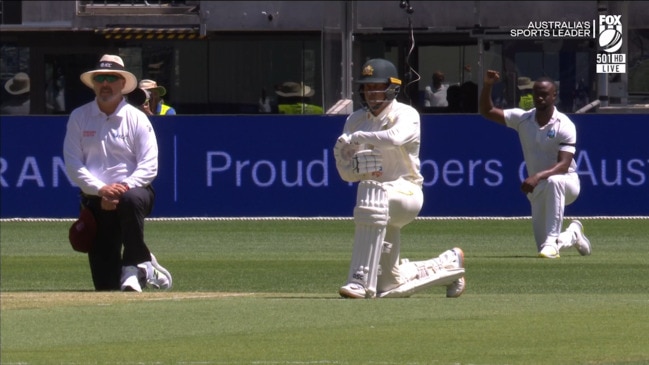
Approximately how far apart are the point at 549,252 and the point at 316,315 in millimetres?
6136

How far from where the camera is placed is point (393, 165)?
11797mm

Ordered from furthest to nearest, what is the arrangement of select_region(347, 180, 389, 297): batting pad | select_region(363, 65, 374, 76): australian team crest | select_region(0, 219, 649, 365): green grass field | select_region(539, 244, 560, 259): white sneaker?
select_region(539, 244, 560, 259): white sneaker → select_region(363, 65, 374, 76): australian team crest → select_region(347, 180, 389, 297): batting pad → select_region(0, 219, 649, 365): green grass field

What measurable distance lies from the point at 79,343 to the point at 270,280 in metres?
5.04

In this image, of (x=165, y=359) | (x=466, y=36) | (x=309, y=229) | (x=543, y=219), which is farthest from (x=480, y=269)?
(x=466, y=36)

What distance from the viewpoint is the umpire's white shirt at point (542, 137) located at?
16609mm

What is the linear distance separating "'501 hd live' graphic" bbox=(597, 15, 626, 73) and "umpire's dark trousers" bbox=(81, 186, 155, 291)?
574 inches

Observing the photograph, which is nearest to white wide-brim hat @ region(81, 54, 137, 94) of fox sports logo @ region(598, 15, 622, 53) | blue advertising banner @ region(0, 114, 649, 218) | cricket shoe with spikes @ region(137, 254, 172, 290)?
cricket shoe with spikes @ region(137, 254, 172, 290)

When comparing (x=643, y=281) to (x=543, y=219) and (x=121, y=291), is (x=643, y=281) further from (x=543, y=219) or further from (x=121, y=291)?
(x=121, y=291)

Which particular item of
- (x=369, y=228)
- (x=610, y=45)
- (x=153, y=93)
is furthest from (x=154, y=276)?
(x=610, y=45)

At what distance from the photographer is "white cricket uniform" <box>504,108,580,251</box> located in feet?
54.4

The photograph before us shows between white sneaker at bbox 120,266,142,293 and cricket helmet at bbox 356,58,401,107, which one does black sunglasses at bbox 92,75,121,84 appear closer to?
white sneaker at bbox 120,266,142,293

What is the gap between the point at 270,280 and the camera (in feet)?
48.4

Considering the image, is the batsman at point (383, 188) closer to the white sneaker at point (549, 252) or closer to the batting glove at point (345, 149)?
the batting glove at point (345, 149)

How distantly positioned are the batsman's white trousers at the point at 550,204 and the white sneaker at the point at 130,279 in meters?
5.15
